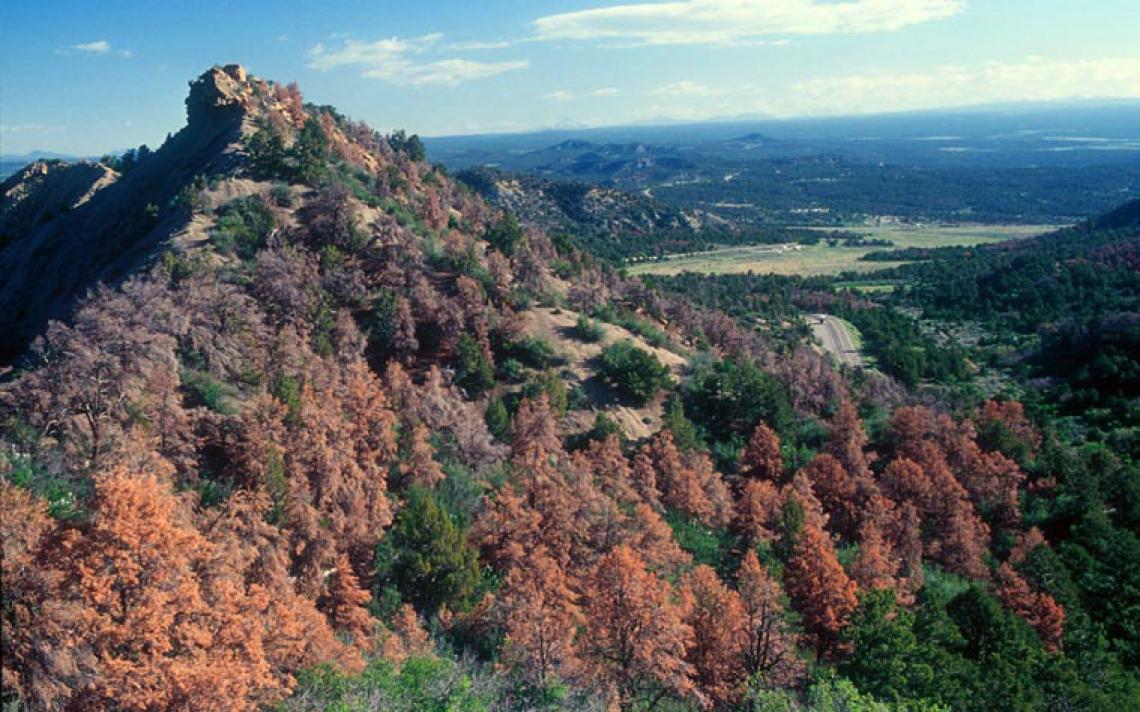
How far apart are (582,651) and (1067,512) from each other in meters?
39.8

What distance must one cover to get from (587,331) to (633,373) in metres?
6.60

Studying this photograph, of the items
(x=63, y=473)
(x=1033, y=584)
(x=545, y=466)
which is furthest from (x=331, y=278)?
(x=1033, y=584)

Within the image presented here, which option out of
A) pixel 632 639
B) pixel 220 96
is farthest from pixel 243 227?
pixel 632 639

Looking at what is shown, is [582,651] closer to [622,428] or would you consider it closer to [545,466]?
[545,466]

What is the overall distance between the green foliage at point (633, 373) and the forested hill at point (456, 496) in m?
0.37

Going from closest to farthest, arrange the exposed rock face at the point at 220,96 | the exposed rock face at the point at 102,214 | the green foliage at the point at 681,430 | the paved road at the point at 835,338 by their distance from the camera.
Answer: the green foliage at the point at 681,430 → the exposed rock face at the point at 102,214 → the exposed rock face at the point at 220,96 → the paved road at the point at 835,338

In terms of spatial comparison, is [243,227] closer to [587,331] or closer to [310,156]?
[310,156]

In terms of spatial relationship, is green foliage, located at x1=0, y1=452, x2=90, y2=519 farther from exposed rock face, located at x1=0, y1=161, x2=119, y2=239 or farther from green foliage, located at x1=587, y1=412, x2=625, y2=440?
exposed rock face, located at x1=0, y1=161, x2=119, y2=239

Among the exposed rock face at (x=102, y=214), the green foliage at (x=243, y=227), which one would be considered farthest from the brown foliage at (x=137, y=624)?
the green foliage at (x=243, y=227)

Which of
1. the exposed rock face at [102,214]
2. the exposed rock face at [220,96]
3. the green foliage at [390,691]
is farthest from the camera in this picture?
the exposed rock face at [220,96]

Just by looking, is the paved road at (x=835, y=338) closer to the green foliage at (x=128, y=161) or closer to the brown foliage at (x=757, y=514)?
the brown foliage at (x=757, y=514)

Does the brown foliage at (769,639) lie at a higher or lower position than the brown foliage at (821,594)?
higher

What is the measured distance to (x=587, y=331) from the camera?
5684cm

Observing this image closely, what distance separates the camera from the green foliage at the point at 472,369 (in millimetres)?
47531
